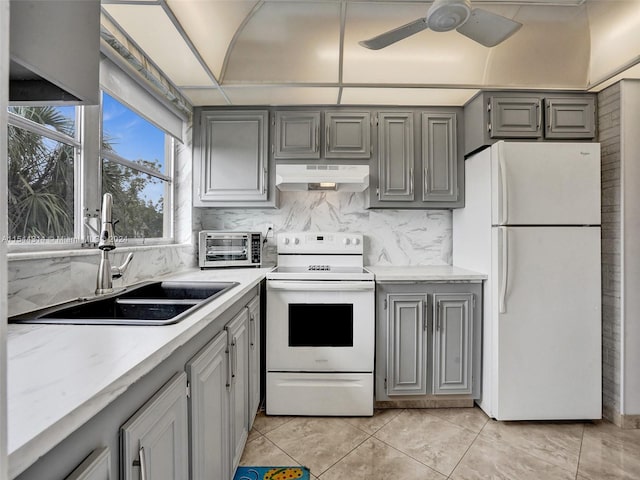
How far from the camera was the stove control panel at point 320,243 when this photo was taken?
2660mm

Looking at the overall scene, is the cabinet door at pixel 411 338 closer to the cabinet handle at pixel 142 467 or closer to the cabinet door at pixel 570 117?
the cabinet door at pixel 570 117

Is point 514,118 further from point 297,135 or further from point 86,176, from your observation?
point 86,176

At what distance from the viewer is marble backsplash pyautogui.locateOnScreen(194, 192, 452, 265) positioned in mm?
2857

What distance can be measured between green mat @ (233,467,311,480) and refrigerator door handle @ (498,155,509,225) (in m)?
1.90

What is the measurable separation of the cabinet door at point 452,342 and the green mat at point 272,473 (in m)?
1.11

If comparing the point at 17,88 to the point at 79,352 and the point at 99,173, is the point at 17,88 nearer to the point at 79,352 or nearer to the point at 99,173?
the point at 79,352

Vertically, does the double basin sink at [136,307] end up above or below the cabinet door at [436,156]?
below

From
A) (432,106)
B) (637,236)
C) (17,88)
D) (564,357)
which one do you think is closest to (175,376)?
(17,88)

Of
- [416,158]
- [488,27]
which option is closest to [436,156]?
[416,158]

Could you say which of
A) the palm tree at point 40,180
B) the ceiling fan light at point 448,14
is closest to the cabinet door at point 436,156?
the ceiling fan light at point 448,14

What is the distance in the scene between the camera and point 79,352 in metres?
0.71

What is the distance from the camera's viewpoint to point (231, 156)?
8.36 feet

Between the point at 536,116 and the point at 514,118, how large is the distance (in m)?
0.17

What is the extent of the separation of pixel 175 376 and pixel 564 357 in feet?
7.80
